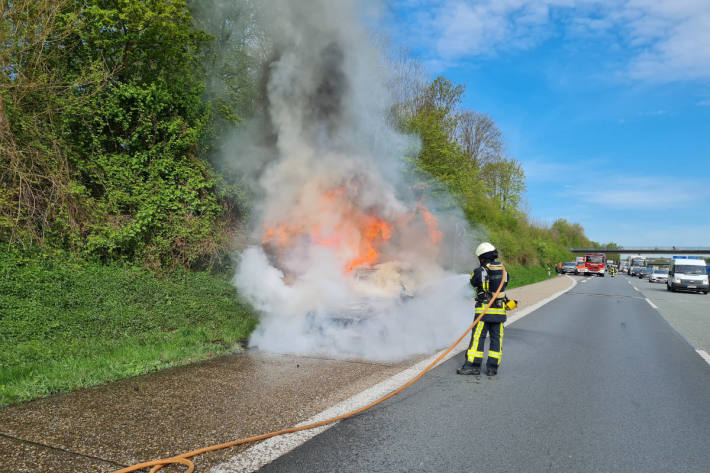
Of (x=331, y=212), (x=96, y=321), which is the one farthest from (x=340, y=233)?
(x=96, y=321)

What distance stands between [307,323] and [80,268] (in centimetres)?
450

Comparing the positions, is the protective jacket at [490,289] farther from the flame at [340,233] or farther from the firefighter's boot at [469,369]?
the flame at [340,233]

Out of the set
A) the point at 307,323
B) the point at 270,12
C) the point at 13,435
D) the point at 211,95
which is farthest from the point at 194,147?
the point at 13,435

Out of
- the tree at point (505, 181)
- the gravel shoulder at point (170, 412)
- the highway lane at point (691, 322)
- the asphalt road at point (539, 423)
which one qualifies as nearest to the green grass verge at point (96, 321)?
the gravel shoulder at point (170, 412)

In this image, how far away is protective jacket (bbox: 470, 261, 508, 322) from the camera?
6016 mm

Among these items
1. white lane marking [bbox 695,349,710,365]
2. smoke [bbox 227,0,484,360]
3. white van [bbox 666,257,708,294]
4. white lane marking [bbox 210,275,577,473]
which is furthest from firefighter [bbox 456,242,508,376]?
white van [bbox 666,257,708,294]

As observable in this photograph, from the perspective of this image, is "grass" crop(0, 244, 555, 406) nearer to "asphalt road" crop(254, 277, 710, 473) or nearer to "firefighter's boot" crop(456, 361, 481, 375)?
"asphalt road" crop(254, 277, 710, 473)

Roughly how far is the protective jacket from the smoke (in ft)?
5.47

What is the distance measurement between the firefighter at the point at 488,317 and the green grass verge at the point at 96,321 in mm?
3586

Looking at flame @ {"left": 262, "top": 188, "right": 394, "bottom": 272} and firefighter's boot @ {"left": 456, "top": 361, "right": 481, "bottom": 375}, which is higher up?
flame @ {"left": 262, "top": 188, "right": 394, "bottom": 272}

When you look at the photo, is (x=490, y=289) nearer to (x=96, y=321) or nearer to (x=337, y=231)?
(x=337, y=231)

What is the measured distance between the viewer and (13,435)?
3.54m

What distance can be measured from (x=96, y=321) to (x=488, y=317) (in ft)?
19.9

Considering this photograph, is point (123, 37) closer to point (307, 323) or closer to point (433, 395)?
point (307, 323)
